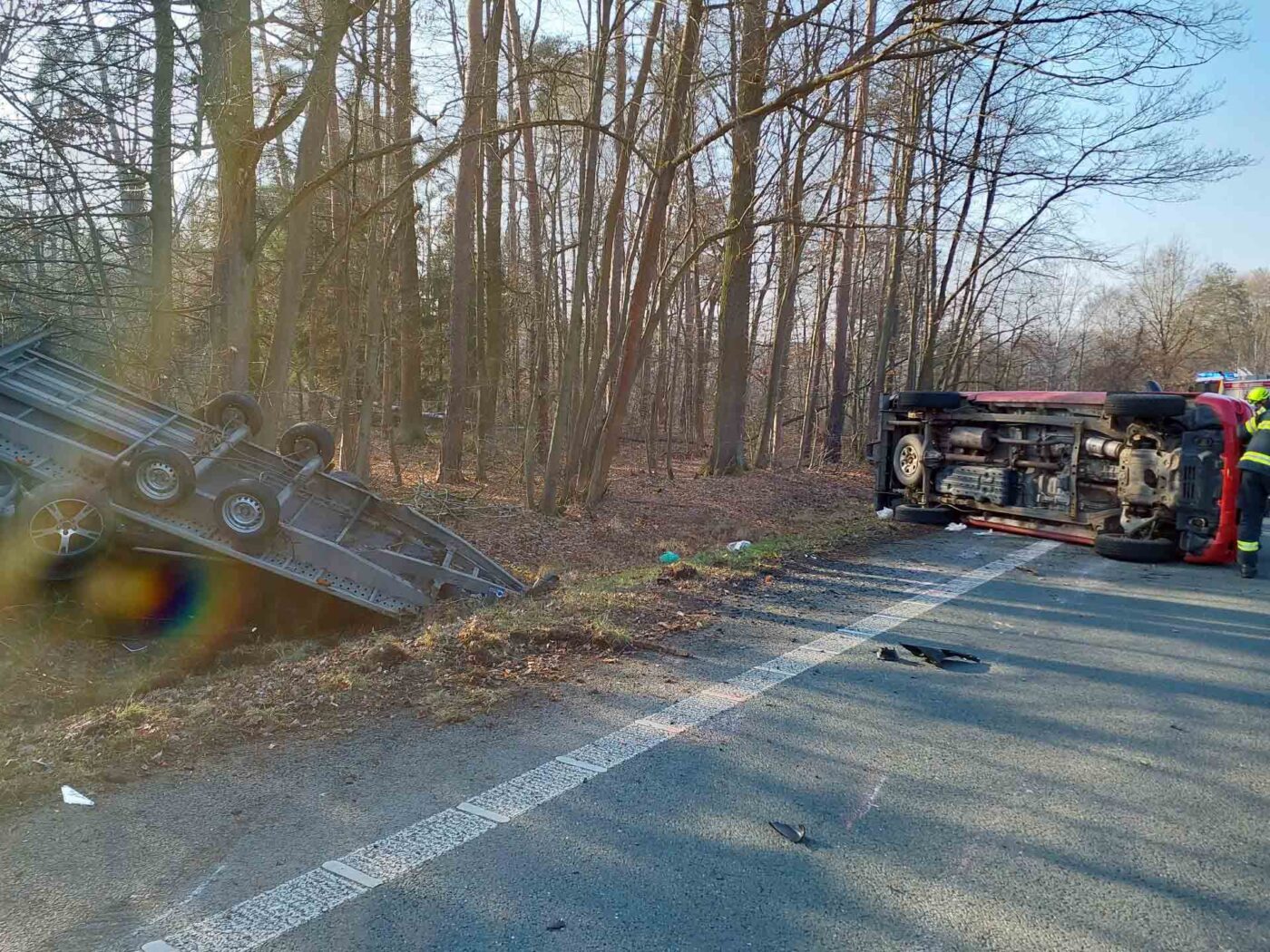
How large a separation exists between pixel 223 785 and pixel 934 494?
10009mm

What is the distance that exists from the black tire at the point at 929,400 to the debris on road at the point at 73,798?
33.3ft

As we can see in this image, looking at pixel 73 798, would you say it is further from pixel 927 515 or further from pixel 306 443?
pixel 927 515

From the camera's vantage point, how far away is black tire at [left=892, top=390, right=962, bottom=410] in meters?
11.3

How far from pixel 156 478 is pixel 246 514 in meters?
0.74

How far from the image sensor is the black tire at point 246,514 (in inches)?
281

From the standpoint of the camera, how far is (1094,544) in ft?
31.8

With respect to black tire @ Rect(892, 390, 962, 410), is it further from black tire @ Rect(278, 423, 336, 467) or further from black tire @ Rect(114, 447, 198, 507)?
black tire @ Rect(114, 447, 198, 507)

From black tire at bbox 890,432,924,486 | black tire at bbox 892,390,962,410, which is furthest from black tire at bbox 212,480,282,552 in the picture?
black tire at bbox 890,432,924,486

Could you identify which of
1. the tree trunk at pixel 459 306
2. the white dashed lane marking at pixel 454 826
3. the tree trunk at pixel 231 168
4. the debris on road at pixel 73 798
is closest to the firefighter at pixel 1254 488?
the white dashed lane marking at pixel 454 826

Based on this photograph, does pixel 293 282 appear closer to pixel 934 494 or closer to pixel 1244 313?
pixel 934 494

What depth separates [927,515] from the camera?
11352 millimetres

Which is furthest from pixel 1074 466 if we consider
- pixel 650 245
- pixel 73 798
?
pixel 73 798

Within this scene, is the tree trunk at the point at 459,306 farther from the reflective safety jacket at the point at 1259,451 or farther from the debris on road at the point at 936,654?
the reflective safety jacket at the point at 1259,451

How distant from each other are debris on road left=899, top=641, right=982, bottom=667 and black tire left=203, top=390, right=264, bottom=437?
23.8 feet
